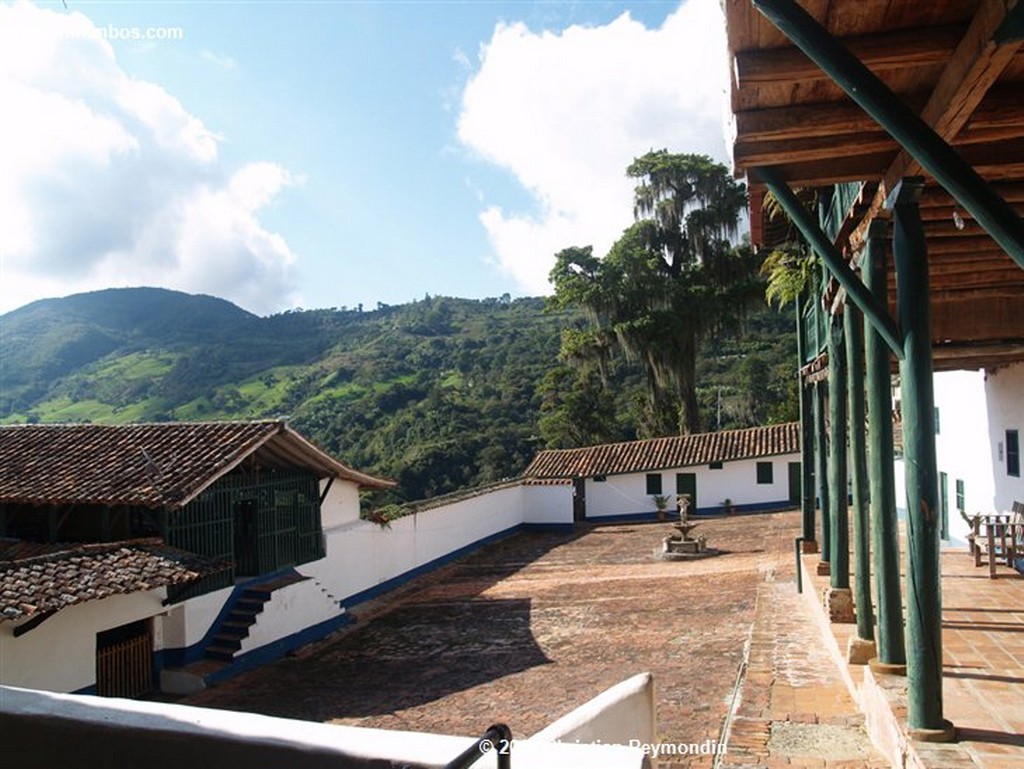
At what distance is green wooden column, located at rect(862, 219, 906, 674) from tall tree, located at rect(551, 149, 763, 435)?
860 inches

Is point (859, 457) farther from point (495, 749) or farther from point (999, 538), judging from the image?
point (999, 538)

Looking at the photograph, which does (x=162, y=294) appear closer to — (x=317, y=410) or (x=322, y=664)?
(x=317, y=410)

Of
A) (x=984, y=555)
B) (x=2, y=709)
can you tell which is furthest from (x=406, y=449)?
(x=2, y=709)

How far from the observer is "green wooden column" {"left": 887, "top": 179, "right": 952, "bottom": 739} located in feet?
12.6

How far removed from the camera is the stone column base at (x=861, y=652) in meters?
6.25

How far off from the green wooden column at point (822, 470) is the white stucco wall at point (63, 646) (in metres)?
9.52

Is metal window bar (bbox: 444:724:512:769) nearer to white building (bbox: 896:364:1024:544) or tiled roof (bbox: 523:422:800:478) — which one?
white building (bbox: 896:364:1024:544)

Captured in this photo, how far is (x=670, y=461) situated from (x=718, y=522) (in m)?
2.89

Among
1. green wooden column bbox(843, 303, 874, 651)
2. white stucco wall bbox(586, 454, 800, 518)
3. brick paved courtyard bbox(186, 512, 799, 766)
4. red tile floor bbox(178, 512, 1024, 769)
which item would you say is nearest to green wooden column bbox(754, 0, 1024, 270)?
red tile floor bbox(178, 512, 1024, 769)

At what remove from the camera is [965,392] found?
13469 mm

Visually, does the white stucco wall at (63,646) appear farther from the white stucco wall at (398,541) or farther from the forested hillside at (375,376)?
the forested hillside at (375,376)

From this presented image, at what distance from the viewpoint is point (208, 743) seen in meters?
2.62

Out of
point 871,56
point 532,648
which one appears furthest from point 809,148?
point 532,648

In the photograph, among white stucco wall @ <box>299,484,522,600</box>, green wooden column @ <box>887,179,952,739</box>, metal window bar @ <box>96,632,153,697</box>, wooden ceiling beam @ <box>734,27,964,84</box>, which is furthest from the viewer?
white stucco wall @ <box>299,484,522,600</box>
